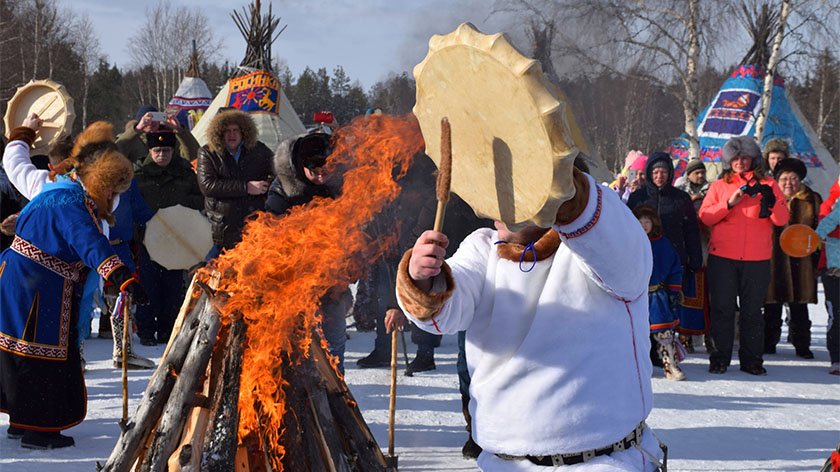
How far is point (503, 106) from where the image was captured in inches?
67.0

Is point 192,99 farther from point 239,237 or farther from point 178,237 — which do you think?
point 239,237

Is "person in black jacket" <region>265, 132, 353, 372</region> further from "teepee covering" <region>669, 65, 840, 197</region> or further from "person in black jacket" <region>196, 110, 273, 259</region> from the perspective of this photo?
"teepee covering" <region>669, 65, 840, 197</region>

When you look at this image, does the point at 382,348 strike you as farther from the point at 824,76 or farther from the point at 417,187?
the point at 824,76

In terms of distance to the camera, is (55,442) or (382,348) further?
(382,348)

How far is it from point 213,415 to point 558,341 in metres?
1.59

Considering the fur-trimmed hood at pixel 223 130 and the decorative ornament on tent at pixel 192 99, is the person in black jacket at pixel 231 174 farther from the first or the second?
the decorative ornament on tent at pixel 192 99

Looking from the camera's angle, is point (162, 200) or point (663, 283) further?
point (162, 200)

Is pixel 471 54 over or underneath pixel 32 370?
over

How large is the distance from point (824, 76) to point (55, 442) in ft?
110

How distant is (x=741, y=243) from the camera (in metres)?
6.69

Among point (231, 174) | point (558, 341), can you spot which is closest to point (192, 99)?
point (231, 174)

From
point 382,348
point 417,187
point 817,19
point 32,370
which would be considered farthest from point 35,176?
point 817,19

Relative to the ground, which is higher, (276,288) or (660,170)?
(660,170)

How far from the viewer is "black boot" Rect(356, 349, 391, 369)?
6761 millimetres
